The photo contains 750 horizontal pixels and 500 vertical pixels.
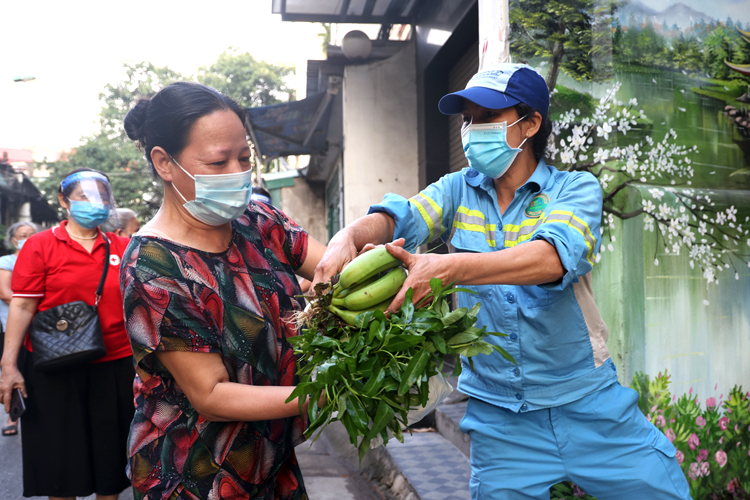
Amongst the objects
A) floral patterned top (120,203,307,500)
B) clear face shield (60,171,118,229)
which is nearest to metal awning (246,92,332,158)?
clear face shield (60,171,118,229)

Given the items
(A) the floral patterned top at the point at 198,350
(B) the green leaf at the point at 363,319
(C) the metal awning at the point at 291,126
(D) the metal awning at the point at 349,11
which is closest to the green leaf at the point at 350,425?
(B) the green leaf at the point at 363,319

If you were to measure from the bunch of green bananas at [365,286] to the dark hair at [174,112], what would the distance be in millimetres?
734

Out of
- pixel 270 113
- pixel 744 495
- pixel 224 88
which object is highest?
pixel 224 88

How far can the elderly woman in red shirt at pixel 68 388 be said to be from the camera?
325 cm

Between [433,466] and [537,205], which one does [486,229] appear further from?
[433,466]

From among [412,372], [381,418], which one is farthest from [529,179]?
[381,418]

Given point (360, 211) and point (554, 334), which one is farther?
point (360, 211)

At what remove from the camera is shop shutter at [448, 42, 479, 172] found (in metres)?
6.20

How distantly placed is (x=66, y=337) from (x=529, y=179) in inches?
105

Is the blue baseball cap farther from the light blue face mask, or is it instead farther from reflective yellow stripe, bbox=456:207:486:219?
the light blue face mask

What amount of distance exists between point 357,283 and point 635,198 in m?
2.13

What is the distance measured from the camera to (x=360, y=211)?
8.52 meters

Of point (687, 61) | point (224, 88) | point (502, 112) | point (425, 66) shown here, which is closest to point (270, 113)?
point (425, 66)

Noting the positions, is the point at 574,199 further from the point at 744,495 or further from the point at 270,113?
the point at 270,113
